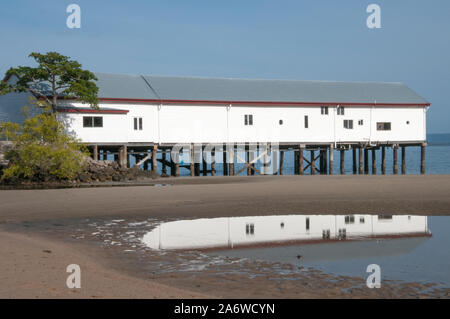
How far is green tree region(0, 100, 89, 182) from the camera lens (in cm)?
3216

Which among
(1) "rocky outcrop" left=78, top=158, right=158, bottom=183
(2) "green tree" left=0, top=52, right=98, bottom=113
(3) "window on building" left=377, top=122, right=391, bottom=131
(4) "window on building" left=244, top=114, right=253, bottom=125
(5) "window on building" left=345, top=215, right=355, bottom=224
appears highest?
(2) "green tree" left=0, top=52, right=98, bottom=113

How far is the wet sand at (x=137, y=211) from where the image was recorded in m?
7.77

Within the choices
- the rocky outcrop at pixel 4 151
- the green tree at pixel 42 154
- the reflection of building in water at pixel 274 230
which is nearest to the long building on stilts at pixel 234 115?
the green tree at pixel 42 154

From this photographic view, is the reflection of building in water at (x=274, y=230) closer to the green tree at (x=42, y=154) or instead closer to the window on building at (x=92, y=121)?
the green tree at (x=42, y=154)

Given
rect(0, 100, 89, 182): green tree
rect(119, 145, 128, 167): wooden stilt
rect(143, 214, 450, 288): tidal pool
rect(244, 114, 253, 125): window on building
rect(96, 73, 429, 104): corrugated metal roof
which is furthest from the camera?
rect(244, 114, 253, 125): window on building

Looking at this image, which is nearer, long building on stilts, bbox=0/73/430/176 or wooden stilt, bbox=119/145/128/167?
wooden stilt, bbox=119/145/128/167

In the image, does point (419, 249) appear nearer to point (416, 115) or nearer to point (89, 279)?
point (89, 279)

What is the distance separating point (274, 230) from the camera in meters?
14.2

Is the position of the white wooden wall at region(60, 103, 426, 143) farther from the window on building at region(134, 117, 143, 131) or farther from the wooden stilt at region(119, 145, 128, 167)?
the wooden stilt at region(119, 145, 128, 167)

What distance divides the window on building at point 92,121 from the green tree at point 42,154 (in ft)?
13.6

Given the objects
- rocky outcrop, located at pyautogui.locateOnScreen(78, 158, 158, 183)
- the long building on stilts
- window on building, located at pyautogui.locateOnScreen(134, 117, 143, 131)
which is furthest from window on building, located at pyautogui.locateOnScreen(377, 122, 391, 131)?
rocky outcrop, located at pyautogui.locateOnScreen(78, 158, 158, 183)

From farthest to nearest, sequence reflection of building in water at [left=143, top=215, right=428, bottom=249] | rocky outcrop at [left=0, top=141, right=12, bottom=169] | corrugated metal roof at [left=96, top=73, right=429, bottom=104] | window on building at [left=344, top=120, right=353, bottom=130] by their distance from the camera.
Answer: window on building at [left=344, top=120, right=353, bottom=130], corrugated metal roof at [left=96, top=73, right=429, bottom=104], rocky outcrop at [left=0, top=141, right=12, bottom=169], reflection of building in water at [left=143, top=215, right=428, bottom=249]
